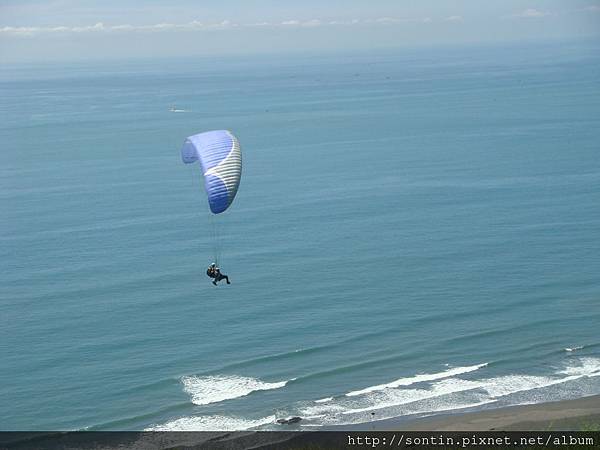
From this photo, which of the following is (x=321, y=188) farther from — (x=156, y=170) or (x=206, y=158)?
(x=206, y=158)

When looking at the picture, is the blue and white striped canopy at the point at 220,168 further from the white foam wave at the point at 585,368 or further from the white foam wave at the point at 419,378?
the white foam wave at the point at 585,368

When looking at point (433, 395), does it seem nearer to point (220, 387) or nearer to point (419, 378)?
point (419, 378)

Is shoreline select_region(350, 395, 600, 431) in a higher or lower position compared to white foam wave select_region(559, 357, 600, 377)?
lower

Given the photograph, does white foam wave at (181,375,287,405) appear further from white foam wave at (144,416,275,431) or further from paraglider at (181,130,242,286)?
paraglider at (181,130,242,286)

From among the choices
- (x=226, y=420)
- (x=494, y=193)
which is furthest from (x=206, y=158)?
(x=494, y=193)

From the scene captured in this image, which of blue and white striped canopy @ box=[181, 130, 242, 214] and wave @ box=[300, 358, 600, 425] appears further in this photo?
wave @ box=[300, 358, 600, 425]

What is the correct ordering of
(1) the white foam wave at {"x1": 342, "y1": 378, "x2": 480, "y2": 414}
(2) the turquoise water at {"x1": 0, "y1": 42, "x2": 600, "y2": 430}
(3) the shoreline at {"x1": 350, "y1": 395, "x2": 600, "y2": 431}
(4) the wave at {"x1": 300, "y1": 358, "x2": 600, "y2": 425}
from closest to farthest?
(3) the shoreline at {"x1": 350, "y1": 395, "x2": 600, "y2": 431} < (4) the wave at {"x1": 300, "y1": 358, "x2": 600, "y2": 425} < (1) the white foam wave at {"x1": 342, "y1": 378, "x2": 480, "y2": 414} < (2) the turquoise water at {"x1": 0, "y1": 42, "x2": 600, "y2": 430}

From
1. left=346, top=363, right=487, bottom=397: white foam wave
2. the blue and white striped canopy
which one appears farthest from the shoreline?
the blue and white striped canopy
